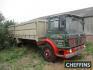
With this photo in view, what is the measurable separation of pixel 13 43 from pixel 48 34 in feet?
16.0

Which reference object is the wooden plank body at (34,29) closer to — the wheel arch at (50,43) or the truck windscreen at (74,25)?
the wheel arch at (50,43)

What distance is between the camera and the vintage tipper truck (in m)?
7.78

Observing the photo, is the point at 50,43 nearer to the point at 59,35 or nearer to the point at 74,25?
the point at 59,35

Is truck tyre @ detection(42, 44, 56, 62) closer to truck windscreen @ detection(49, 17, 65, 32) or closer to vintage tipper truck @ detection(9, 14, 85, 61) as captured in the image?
vintage tipper truck @ detection(9, 14, 85, 61)

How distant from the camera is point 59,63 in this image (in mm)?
8398

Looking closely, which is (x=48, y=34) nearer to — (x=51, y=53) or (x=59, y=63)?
(x=51, y=53)

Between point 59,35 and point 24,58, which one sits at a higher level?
point 59,35

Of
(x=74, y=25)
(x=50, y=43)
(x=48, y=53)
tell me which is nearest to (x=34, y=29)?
(x=50, y=43)

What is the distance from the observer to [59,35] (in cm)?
792

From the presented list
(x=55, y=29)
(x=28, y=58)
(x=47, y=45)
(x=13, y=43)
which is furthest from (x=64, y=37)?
(x=13, y=43)

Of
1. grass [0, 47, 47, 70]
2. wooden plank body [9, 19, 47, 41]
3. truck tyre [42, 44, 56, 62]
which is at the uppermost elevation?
wooden plank body [9, 19, 47, 41]

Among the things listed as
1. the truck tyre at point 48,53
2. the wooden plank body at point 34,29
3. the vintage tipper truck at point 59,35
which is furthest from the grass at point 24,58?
the wooden plank body at point 34,29

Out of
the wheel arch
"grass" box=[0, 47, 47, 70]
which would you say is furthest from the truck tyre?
"grass" box=[0, 47, 47, 70]

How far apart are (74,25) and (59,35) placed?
3.69ft
